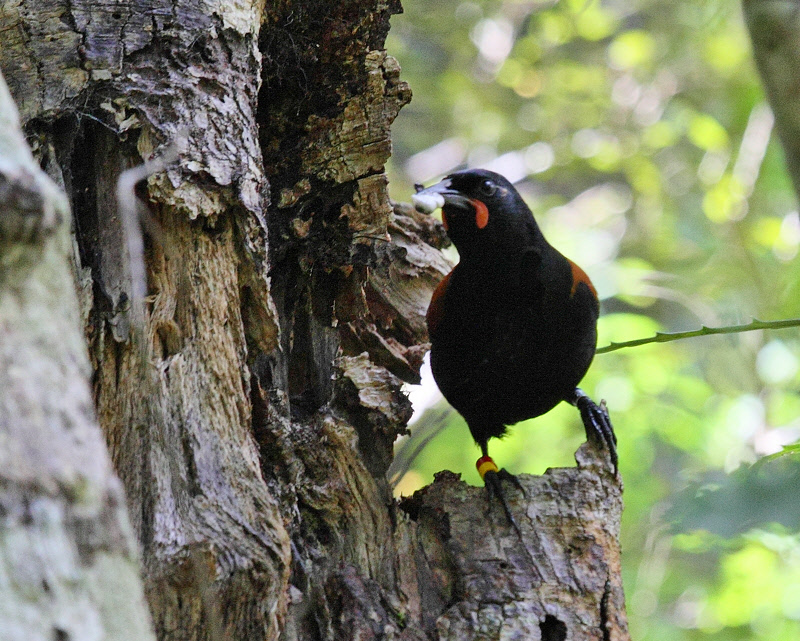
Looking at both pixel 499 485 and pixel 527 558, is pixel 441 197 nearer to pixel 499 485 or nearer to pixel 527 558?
pixel 499 485

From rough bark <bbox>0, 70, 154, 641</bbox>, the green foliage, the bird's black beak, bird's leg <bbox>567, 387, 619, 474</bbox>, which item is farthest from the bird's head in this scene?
rough bark <bbox>0, 70, 154, 641</bbox>

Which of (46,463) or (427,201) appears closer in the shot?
(46,463)

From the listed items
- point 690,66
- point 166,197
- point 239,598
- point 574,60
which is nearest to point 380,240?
point 166,197

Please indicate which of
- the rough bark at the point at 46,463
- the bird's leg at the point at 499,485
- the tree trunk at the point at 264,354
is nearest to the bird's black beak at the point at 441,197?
the tree trunk at the point at 264,354

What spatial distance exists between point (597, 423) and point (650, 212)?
5.09 meters

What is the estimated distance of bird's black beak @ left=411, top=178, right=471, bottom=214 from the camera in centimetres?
268

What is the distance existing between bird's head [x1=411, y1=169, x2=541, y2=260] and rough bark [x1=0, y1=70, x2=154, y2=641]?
204 centimetres

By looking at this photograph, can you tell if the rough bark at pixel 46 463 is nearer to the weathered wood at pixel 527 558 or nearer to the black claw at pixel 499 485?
the weathered wood at pixel 527 558

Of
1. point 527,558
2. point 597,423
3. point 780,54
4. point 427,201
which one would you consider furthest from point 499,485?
point 780,54

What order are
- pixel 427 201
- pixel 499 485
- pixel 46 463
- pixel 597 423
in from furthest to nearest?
1. pixel 597 423
2. pixel 427 201
3. pixel 499 485
4. pixel 46 463

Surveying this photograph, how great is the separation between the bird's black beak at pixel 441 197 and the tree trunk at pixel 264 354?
0.29 metres

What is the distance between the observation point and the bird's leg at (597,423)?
2.60 meters

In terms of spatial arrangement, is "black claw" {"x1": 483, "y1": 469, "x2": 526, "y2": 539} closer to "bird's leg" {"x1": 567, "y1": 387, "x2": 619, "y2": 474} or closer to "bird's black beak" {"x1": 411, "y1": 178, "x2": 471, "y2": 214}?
"bird's leg" {"x1": 567, "y1": 387, "x2": 619, "y2": 474}

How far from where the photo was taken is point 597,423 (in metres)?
2.91
